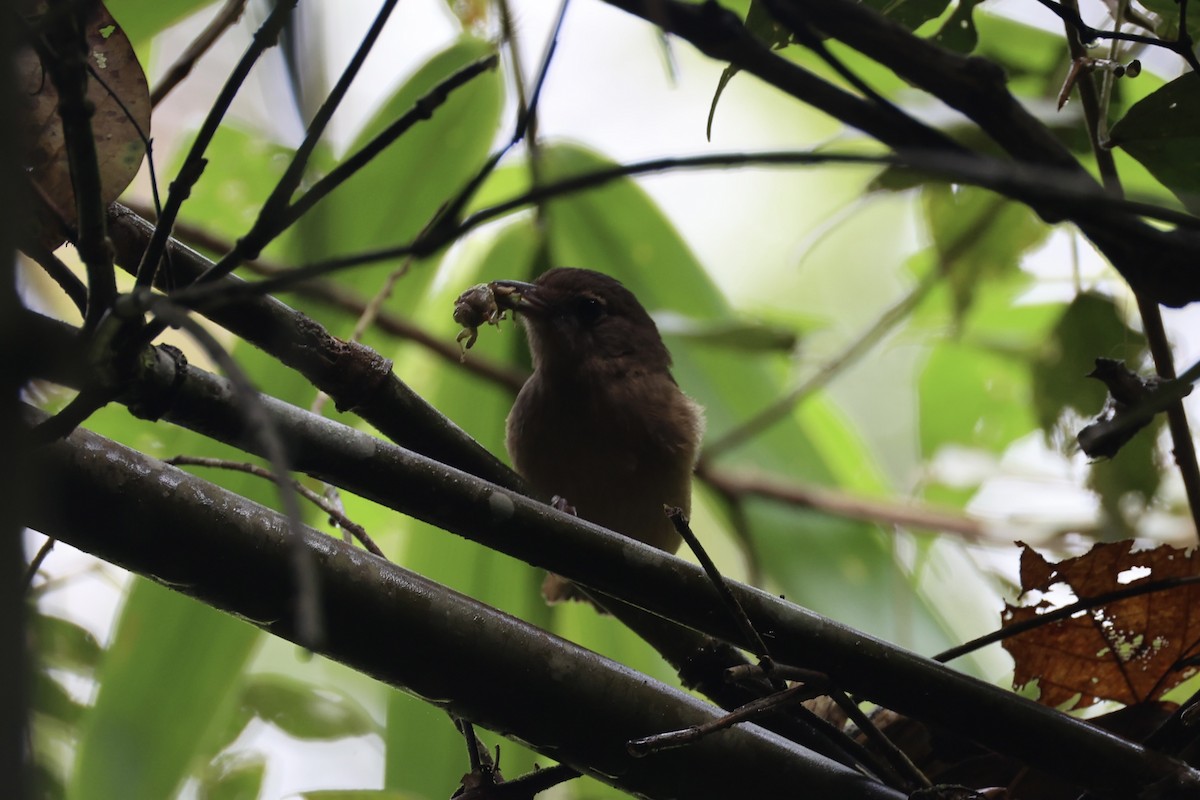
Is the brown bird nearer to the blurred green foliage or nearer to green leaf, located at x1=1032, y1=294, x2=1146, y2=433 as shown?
the blurred green foliage

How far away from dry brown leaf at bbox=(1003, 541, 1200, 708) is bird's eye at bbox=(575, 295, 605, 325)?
152cm

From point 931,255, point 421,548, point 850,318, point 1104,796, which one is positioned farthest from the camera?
point 850,318

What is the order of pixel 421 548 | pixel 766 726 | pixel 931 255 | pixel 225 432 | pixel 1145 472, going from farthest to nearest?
pixel 931 255
pixel 421 548
pixel 1145 472
pixel 766 726
pixel 225 432

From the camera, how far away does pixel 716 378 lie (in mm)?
3621

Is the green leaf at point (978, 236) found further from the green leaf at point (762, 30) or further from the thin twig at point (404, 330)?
the green leaf at point (762, 30)

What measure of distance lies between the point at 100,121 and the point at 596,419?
5.17ft

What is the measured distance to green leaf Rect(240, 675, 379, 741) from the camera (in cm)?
225

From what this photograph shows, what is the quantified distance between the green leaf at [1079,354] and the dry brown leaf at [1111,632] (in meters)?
0.68

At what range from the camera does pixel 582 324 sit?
2938mm

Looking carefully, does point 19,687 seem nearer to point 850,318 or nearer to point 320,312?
point 320,312

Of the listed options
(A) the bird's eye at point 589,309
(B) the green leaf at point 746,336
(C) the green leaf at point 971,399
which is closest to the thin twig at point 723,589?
(B) the green leaf at point 746,336

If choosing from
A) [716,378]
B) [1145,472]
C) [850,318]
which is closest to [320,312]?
[716,378]

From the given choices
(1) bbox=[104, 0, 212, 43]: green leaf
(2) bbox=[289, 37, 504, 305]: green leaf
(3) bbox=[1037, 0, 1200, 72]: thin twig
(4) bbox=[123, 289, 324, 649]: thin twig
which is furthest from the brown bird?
(4) bbox=[123, 289, 324, 649]: thin twig

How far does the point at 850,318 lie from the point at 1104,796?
4026mm
